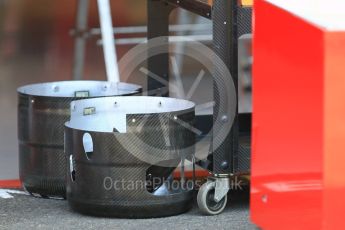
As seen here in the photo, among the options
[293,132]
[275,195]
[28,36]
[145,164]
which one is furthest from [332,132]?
[28,36]

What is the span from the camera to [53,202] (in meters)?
4.62

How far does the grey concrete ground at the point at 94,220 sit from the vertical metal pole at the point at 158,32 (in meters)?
0.94

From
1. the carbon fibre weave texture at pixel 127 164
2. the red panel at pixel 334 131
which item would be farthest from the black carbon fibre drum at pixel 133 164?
the red panel at pixel 334 131

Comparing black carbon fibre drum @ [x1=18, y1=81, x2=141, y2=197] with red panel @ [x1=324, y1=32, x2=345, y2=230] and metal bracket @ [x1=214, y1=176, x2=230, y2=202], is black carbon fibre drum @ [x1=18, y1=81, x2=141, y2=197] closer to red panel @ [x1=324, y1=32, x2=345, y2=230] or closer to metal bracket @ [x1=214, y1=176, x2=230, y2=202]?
metal bracket @ [x1=214, y1=176, x2=230, y2=202]

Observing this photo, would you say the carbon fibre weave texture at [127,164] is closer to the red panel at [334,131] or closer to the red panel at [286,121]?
the red panel at [286,121]

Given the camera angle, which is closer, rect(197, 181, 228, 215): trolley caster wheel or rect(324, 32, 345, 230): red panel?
rect(324, 32, 345, 230): red panel

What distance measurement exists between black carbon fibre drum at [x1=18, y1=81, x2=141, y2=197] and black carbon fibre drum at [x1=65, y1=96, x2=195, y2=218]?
196 mm

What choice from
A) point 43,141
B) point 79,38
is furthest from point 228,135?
point 79,38

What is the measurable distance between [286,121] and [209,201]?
4.01 ft

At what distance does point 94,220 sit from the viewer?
4.25 metres

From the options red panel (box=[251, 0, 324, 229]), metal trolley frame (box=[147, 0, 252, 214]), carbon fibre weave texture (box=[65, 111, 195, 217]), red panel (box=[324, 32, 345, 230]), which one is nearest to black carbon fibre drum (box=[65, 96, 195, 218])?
carbon fibre weave texture (box=[65, 111, 195, 217])

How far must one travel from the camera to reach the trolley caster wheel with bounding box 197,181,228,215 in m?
4.31

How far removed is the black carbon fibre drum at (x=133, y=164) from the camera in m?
4.18

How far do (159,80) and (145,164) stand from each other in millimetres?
1125
